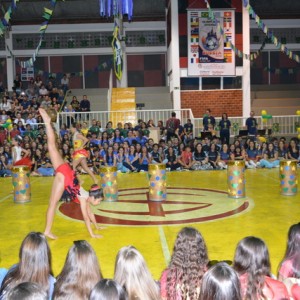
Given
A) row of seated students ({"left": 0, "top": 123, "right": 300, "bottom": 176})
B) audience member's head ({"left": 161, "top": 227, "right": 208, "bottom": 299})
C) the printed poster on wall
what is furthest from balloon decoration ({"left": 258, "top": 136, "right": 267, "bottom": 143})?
audience member's head ({"left": 161, "top": 227, "right": 208, "bottom": 299})

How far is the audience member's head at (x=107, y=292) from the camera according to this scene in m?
2.75

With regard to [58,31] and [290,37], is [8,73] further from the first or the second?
[290,37]

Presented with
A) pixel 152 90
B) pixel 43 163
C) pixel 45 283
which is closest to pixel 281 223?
pixel 45 283

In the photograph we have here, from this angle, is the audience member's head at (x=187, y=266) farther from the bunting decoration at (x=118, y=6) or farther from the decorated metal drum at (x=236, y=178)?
the bunting decoration at (x=118, y=6)

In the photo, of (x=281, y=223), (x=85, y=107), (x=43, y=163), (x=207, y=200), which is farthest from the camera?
(x=85, y=107)

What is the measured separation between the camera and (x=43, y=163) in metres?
16.0

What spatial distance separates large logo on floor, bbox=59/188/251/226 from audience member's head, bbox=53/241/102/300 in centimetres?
477

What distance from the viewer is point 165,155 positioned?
16.2 m

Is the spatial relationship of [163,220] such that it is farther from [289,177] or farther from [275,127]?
[275,127]

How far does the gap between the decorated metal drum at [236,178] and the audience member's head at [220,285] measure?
25.3 ft

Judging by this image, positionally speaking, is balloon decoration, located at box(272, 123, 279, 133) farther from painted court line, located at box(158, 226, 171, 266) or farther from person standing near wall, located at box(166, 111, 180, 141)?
painted court line, located at box(158, 226, 171, 266)

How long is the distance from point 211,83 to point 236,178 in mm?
12573

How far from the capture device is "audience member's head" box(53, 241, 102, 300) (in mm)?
3544

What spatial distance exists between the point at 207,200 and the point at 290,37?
2068 centimetres
